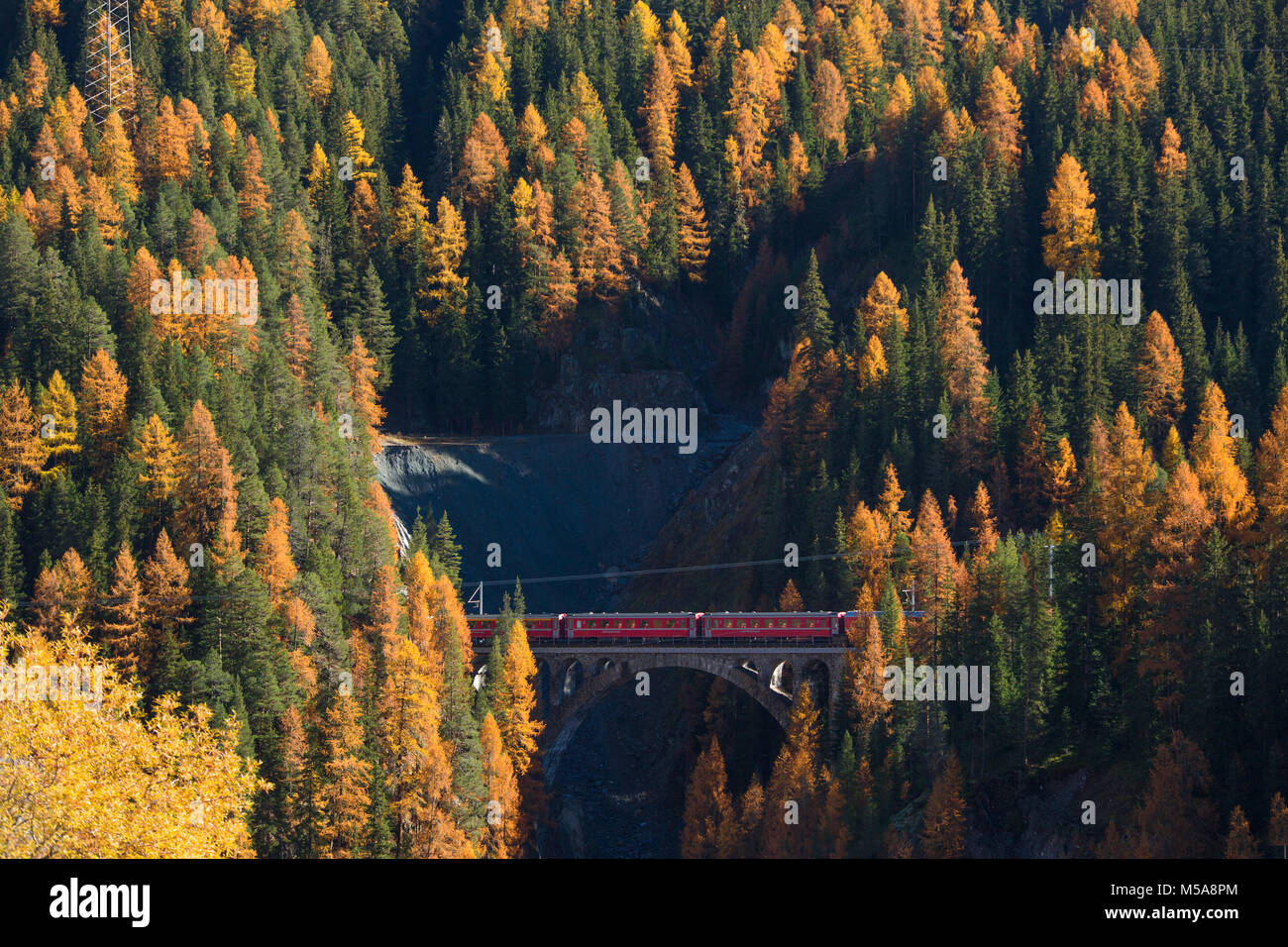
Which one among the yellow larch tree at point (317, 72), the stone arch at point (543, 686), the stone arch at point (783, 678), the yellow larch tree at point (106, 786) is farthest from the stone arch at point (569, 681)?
the yellow larch tree at point (317, 72)

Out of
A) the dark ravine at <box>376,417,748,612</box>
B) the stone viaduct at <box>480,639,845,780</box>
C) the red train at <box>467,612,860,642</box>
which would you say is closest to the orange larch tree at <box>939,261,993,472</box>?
the red train at <box>467,612,860,642</box>

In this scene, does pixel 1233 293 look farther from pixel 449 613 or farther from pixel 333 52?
pixel 333 52

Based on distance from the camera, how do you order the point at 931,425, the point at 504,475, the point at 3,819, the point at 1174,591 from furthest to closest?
the point at 504,475
the point at 931,425
the point at 1174,591
the point at 3,819

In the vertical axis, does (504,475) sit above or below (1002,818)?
above

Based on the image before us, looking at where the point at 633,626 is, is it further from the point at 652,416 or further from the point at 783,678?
the point at 652,416
